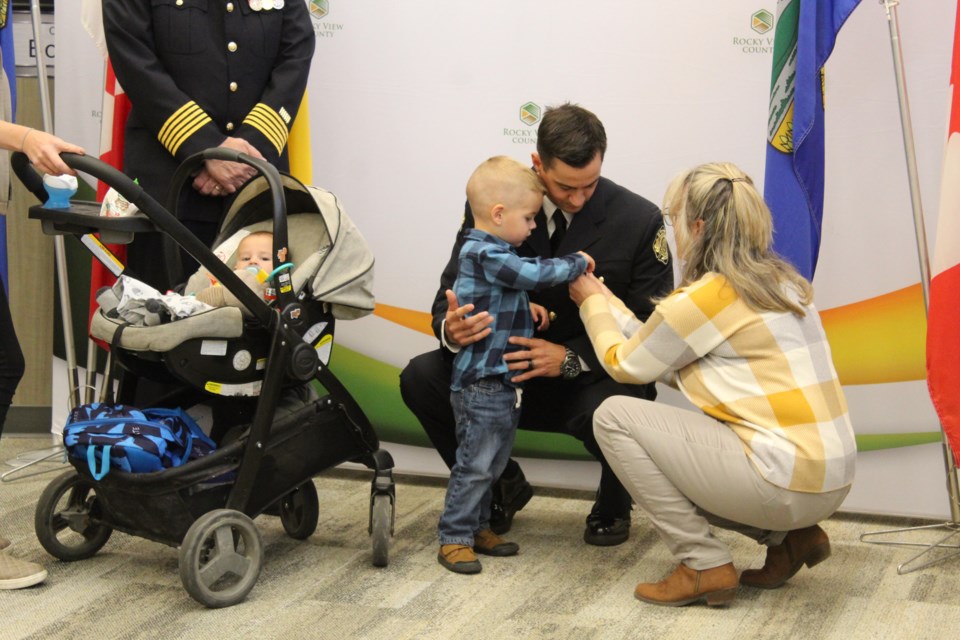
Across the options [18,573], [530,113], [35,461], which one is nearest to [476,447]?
[18,573]

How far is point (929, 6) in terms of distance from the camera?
3.20 meters

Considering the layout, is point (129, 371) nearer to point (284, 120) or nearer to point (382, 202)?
point (284, 120)

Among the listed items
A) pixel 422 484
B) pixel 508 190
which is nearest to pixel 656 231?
pixel 508 190

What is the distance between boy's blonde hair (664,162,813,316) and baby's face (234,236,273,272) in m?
1.03

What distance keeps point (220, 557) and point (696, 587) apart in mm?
1077

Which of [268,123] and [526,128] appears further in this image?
[526,128]

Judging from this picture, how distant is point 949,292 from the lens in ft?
9.32

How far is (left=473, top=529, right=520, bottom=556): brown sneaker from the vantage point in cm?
303

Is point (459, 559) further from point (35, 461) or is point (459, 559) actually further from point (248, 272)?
point (35, 461)

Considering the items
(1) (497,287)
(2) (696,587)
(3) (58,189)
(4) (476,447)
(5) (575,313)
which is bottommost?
(2) (696,587)

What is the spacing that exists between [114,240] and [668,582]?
149cm

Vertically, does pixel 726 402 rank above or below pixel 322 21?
below

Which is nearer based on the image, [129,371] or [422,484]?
[129,371]

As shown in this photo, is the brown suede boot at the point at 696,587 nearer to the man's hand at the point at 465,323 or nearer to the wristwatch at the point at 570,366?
the wristwatch at the point at 570,366
